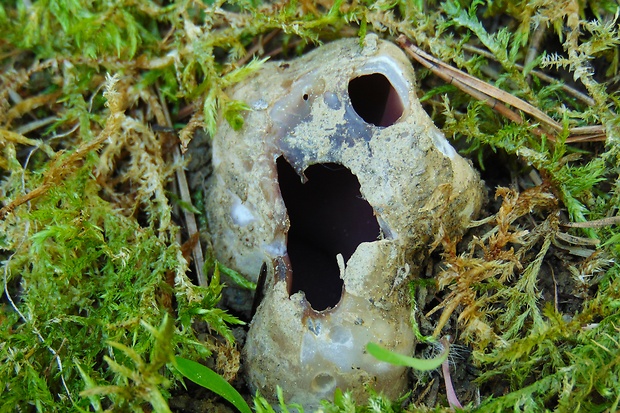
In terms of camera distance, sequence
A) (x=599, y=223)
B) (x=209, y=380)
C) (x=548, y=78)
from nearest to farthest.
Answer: (x=209, y=380)
(x=599, y=223)
(x=548, y=78)

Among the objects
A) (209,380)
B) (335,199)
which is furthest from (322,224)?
(209,380)

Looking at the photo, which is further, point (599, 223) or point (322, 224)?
point (322, 224)

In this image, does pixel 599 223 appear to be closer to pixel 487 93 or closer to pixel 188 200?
pixel 487 93

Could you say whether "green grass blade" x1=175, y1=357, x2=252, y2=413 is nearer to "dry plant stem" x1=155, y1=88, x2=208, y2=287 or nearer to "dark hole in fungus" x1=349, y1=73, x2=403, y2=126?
"dry plant stem" x1=155, y1=88, x2=208, y2=287

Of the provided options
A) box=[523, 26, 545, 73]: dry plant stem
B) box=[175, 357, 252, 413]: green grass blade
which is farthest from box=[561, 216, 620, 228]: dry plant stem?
box=[175, 357, 252, 413]: green grass blade

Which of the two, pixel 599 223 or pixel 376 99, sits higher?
pixel 376 99

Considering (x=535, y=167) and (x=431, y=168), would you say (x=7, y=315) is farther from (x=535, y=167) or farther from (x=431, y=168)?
(x=535, y=167)

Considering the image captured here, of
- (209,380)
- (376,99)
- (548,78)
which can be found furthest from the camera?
(548,78)
